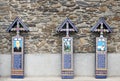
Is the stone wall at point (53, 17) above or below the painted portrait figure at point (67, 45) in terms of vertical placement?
above

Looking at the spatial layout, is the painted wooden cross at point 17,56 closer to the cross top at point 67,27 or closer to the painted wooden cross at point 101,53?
the cross top at point 67,27

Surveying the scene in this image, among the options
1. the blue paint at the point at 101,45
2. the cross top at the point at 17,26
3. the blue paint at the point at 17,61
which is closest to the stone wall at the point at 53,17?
the cross top at the point at 17,26

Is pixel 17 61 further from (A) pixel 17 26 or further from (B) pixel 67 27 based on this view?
(B) pixel 67 27

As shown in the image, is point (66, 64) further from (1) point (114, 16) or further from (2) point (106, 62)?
(1) point (114, 16)

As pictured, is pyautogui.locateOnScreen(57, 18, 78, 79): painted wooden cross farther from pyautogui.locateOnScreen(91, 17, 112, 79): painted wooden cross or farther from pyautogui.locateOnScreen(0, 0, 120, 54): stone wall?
pyautogui.locateOnScreen(91, 17, 112, 79): painted wooden cross

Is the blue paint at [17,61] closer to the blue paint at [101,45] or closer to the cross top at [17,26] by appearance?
the cross top at [17,26]

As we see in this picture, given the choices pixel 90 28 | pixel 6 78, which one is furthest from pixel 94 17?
pixel 6 78

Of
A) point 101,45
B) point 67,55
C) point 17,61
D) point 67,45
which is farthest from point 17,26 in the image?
point 101,45

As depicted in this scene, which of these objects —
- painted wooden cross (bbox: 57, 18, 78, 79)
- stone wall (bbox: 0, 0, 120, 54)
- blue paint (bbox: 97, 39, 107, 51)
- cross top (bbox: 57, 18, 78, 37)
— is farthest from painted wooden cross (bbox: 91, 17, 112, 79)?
painted wooden cross (bbox: 57, 18, 78, 79)

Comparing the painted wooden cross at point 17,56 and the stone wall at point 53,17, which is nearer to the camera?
the painted wooden cross at point 17,56

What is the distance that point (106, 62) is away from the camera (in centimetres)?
978

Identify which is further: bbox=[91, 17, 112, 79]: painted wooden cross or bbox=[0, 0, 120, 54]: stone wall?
bbox=[0, 0, 120, 54]: stone wall

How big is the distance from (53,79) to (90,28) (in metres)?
1.93

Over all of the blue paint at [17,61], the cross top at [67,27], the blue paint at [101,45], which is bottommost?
the blue paint at [17,61]
